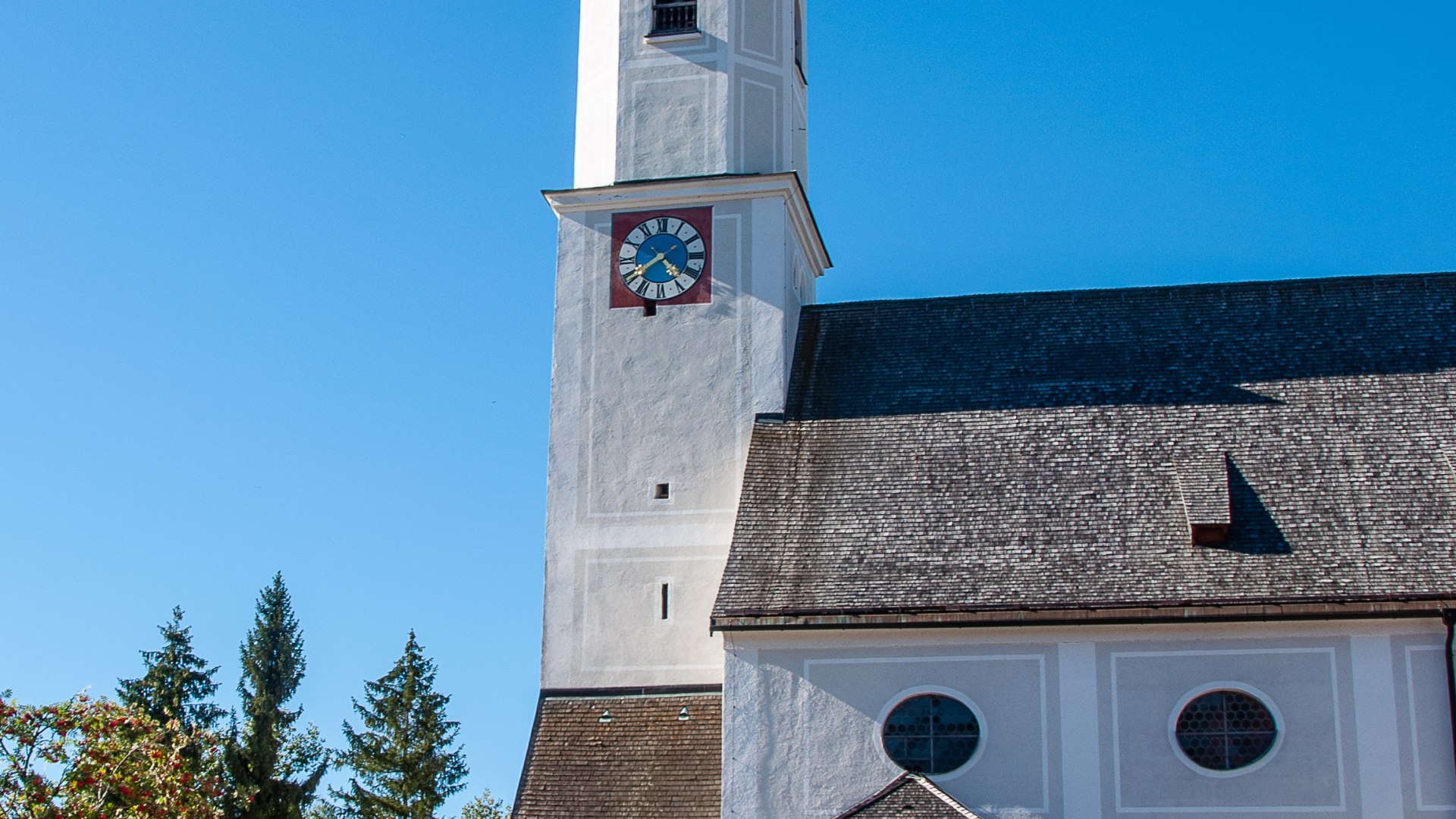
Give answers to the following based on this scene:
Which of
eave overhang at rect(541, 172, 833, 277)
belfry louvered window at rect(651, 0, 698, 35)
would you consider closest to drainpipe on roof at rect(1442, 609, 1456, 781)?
eave overhang at rect(541, 172, 833, 277)

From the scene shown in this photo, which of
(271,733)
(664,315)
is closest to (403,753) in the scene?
(271,733)

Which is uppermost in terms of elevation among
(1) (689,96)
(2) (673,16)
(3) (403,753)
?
(2) (673,16)

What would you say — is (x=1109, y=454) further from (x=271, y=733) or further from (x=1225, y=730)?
(x=271, y=733)

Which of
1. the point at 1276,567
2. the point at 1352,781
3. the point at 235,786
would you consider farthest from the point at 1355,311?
the point at 235,786

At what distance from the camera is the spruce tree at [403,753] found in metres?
39.9

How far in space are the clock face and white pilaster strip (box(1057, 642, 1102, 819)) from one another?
29.2 feet

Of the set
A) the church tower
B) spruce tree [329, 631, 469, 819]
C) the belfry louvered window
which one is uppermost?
the belfry louvered window

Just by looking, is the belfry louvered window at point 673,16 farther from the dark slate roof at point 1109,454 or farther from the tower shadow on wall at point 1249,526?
the tower shadow on wall at point 1249,526

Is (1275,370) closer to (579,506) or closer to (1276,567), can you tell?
(1276,567)

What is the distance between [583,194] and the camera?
2911 centimetres

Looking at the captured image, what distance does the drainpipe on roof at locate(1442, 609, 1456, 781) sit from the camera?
22.6m

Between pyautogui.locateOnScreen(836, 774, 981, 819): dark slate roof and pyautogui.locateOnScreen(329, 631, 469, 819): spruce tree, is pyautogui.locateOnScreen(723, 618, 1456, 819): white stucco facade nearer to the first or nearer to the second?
pyautogui.locateOnScreen(836, 774, 981, 819): dark slate roof

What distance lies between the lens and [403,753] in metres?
40.7

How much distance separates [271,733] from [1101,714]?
2210cm
